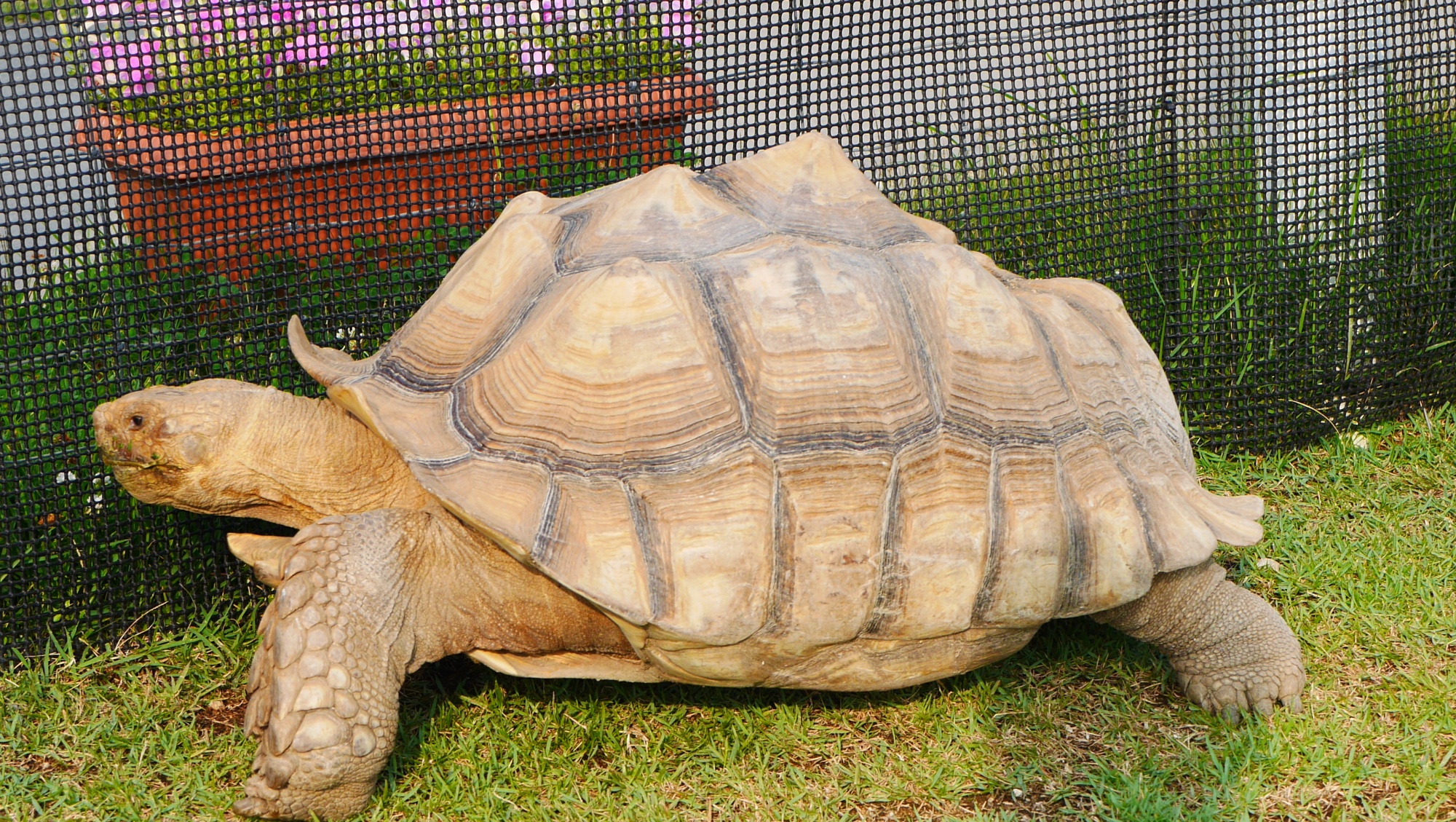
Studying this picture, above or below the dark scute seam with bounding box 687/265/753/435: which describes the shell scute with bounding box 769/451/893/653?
below

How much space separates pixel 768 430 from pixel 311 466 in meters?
1.09

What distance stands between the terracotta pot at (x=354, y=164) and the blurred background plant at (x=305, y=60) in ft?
0.20

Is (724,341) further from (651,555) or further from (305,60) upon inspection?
(305,60)

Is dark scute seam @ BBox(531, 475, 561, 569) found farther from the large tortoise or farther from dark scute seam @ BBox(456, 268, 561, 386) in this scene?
dark scute seam @ BBox(456, 268, 561, 386)

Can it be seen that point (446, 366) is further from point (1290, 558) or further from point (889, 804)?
point (1290, 558)

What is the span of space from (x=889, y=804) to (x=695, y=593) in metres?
0.76

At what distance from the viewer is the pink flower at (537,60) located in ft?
12.3

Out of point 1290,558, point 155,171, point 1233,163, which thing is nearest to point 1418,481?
point 1290,558

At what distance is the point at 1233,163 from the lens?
165 inches

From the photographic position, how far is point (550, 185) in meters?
3.82

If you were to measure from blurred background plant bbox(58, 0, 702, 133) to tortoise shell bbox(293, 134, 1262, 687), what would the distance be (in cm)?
105

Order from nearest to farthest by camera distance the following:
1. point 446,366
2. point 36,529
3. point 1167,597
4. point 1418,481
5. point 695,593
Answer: point 695,593
point 446,366
point 1167,597
point 36,529
point 1418,481

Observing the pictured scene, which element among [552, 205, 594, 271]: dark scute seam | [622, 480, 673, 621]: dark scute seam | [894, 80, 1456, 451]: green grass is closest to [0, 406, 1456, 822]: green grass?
[622, 480, 673, 621]: dark scute seam

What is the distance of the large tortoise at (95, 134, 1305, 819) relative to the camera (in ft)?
8.29
